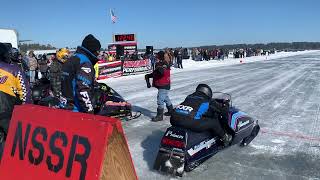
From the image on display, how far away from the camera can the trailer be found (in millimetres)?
15188

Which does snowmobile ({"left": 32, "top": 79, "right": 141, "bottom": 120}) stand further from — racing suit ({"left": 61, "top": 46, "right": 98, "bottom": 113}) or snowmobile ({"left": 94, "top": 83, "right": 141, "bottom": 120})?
racing suit ({"left": 61, "top": 46, "right": 98, "bottom": 113})

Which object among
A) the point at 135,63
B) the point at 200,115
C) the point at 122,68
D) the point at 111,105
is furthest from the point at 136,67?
the point at 200,115

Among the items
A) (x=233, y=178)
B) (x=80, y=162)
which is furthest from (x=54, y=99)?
(x=80, y=162)

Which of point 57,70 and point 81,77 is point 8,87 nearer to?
point 81,77

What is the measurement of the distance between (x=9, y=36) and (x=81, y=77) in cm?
1241

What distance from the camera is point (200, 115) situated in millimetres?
5387

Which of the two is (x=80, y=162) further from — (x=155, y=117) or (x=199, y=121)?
(x=155, y=117)

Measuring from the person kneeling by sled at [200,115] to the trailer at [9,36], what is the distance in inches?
454

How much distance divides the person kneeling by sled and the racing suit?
4.91ft

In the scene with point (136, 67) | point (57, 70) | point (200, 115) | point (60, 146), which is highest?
point (57, 70)

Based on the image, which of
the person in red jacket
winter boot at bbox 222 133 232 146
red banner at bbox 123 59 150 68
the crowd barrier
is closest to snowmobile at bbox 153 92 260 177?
winter boot at bbox 222 133 232 146

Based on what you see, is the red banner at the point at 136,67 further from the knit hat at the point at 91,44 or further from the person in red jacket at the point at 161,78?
the knit hat at the point at 91,44

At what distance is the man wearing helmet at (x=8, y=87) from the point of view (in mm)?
4449

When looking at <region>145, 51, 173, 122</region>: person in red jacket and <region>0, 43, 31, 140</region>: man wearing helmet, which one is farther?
<region>145, 51, 173, 122</region>: person in red jacket
